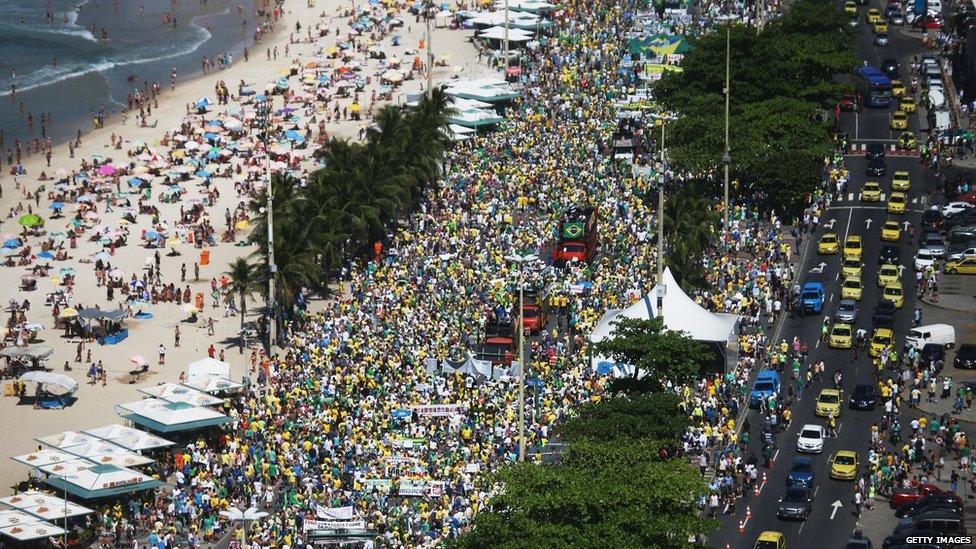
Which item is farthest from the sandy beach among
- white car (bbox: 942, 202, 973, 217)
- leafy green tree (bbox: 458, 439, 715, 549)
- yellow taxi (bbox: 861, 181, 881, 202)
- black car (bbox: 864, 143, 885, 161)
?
white car (bbox: 942, 202, 973, 217)

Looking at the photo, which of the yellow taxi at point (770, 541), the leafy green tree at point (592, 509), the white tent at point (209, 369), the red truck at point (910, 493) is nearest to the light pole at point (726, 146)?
the white tent at point (209, 369)

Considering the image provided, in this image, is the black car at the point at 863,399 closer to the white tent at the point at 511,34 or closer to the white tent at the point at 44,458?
the white tent at the point at 44,458

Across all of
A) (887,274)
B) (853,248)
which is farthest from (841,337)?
(853,248)

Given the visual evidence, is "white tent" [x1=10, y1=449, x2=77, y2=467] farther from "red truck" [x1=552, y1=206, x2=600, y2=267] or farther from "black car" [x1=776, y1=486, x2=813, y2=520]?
"red truck" [x1=552, y1=206, x2=600, y2=267]

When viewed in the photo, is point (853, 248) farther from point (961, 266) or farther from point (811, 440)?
point (811, 440)

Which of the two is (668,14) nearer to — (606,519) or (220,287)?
(220,287)

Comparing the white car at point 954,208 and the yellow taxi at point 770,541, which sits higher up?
the white car at point 954,208
